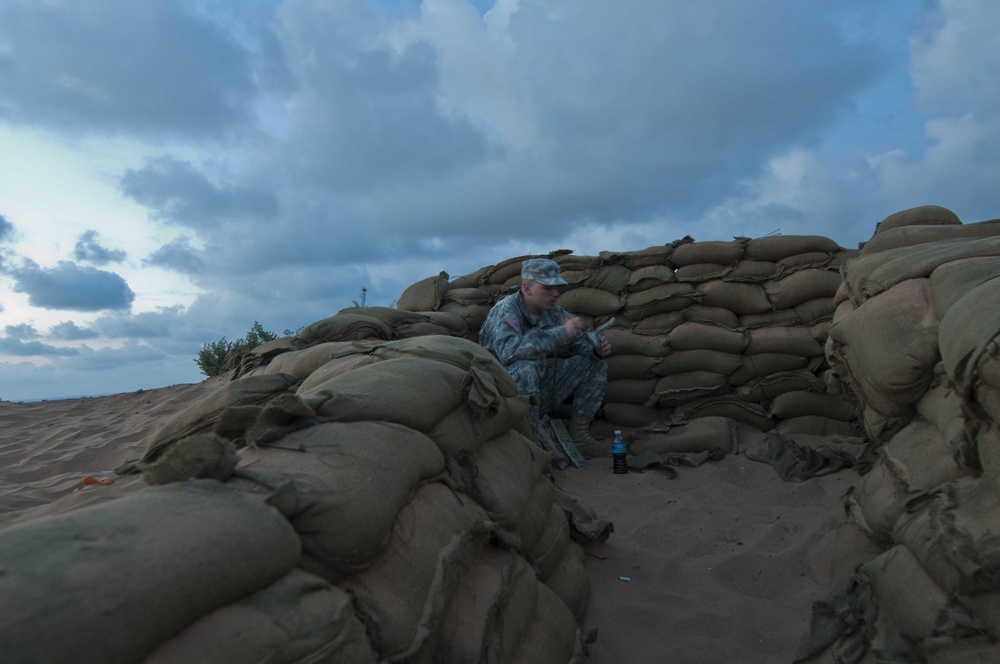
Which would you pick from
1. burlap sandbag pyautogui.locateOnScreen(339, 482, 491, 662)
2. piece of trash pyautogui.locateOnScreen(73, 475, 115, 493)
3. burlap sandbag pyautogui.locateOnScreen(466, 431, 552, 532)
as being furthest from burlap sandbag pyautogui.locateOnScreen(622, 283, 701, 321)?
piece of trash pyautogui.locateOnScreen(73, 475, 115, 493)

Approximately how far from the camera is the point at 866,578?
1979 mm

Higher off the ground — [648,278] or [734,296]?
[648,278]

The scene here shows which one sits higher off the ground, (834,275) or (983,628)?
(834,275)

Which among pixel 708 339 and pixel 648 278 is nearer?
pixel 708 339

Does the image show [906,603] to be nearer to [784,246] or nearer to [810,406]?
[810,406]

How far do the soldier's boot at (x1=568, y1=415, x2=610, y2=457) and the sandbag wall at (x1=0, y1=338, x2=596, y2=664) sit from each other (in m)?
2.11

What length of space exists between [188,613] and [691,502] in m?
3.05

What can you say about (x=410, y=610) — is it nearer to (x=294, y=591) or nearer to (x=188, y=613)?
(x=294, y=591)

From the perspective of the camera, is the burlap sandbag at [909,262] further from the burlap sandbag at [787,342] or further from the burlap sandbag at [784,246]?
the burlap sandbag at [784,246]

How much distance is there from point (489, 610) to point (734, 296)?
3731 mm

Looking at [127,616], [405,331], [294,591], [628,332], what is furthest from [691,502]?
[127,616]

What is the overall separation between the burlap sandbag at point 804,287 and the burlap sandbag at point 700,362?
0.54 m

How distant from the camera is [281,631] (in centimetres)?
101

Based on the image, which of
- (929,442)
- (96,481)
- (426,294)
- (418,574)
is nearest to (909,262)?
(929,442)
